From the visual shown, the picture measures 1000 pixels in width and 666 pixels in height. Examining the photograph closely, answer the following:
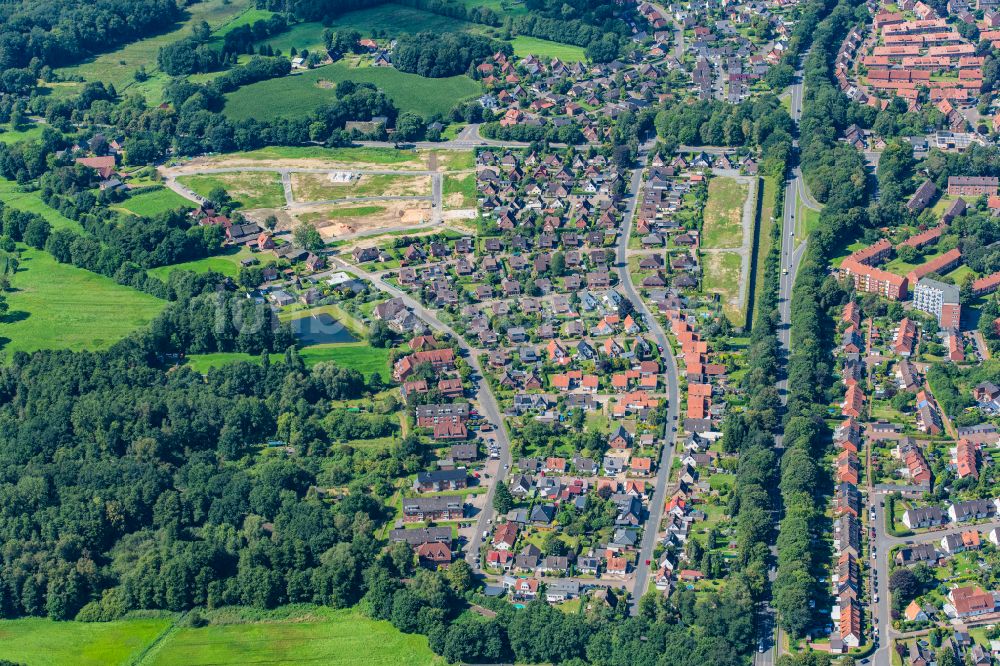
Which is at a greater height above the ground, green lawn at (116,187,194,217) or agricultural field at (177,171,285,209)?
agricultural field at (177,171,285,209)

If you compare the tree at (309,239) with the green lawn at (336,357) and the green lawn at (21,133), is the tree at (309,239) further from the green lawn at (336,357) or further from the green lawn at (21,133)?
the green lawn at (21,133)

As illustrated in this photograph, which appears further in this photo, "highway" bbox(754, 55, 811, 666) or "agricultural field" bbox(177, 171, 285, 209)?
"agricultural field" bbox(177, 171, 285, 209)

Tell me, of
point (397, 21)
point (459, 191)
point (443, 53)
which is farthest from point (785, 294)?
point (397, 21)

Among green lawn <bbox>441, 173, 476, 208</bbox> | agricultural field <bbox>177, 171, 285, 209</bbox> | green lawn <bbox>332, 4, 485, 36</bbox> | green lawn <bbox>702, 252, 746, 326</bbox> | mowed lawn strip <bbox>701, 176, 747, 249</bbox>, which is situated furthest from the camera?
green lawn <bbox>332, 4, 485, 36</bbox>

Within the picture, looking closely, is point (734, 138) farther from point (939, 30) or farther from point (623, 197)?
point (939, 30)

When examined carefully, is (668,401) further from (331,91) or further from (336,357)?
(331,91)

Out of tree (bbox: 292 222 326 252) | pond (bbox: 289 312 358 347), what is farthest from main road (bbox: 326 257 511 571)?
pond (bbox: 289 312 358 347)

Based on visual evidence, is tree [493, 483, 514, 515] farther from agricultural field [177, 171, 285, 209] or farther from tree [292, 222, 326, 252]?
agricultural field [177, 171, 285, 209]
